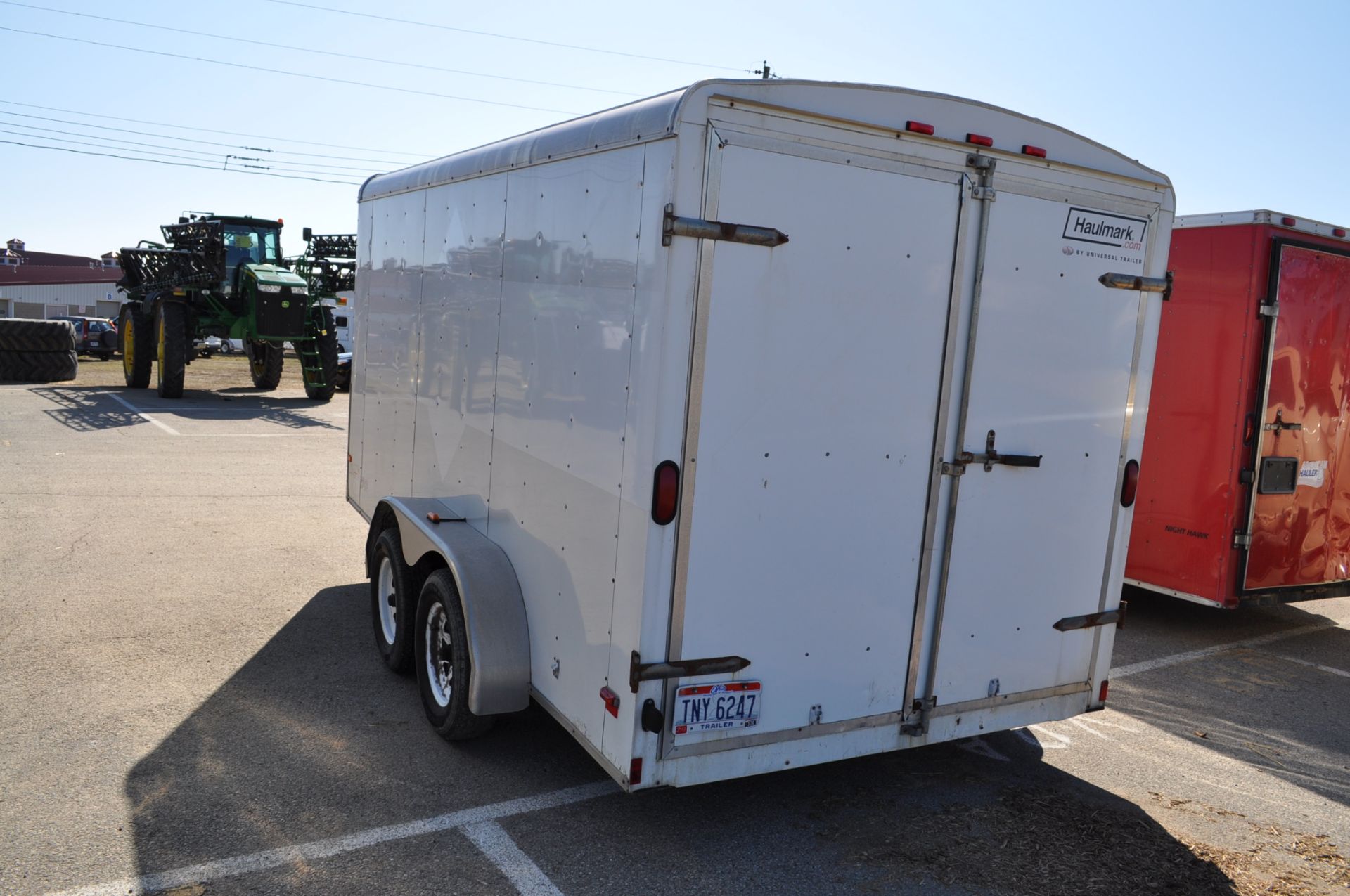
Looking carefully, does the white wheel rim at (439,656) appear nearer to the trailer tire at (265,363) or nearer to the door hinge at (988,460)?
the door hinge at (988,460)

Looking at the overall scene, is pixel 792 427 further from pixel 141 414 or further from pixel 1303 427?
pixel 141 414

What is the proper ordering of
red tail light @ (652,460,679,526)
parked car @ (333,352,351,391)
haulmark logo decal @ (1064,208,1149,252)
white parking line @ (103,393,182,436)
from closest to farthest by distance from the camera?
1. red tail light @ (652,460,679,526)
2. haulmark logo decal @ (1064,208,1149,252)
3. white parking line @ (103,393,182,436)
4. parked car @ (333,352,351,391)

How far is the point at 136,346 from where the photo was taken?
780 inches

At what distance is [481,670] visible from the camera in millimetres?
4184

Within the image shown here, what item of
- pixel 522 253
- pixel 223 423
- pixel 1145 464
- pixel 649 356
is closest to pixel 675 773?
pixel 649 356

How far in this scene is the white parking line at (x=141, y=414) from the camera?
1449cm

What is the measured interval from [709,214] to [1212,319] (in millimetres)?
4968

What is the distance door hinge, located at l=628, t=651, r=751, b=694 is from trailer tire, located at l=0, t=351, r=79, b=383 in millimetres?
21272

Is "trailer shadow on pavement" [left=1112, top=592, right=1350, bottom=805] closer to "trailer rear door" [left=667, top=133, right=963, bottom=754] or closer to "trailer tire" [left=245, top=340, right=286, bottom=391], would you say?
"trailer rear door" [left=667, top=133, right=963, bottom=754]

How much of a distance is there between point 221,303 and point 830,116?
737 inches

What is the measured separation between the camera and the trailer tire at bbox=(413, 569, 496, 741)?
14.4 ft

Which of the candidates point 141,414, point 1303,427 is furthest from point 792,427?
point 141,414

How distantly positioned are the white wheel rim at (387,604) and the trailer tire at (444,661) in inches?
24.1

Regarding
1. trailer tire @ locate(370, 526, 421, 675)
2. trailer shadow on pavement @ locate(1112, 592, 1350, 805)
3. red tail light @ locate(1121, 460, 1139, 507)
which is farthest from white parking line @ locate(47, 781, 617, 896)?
trailer shadow on pavement @ locate(1112, 592, 1350, 805)
